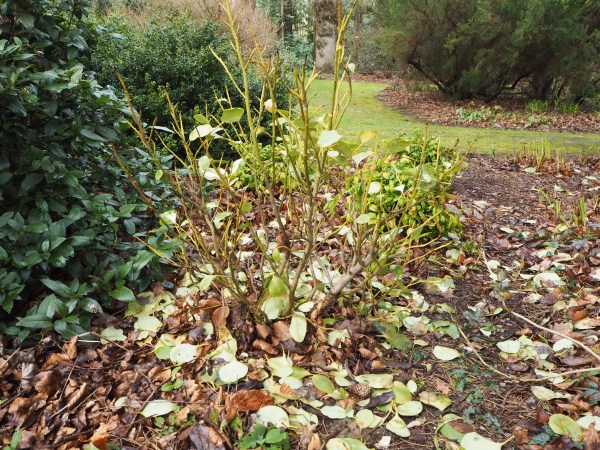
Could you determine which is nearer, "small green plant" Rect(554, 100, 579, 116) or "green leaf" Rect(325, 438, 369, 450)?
"green leaf" Rect(325, 438, 369, 450)

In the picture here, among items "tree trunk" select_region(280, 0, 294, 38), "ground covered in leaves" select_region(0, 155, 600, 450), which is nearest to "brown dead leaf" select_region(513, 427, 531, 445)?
"ground covered in leaves" select_region(0, 155, 600, 450)

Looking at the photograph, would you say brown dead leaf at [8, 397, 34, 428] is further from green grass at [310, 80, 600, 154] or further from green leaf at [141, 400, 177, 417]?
green grass at [310, 80, 600, 154]

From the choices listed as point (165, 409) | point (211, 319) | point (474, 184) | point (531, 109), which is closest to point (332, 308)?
point (211, 319)

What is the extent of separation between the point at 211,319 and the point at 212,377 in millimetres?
344

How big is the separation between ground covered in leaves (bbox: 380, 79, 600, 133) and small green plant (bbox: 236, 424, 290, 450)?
783 centimetres

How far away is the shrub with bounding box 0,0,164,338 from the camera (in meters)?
1.91

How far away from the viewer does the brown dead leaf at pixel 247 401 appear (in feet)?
5.32

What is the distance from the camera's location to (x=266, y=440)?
1.47 metres

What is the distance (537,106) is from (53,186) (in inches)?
371

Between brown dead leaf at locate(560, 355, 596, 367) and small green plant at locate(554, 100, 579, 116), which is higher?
small green plant at locate(554, 100, 579, 116)

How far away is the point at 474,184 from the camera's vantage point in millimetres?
4266

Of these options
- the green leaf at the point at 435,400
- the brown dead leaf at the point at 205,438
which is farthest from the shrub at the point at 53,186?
the green leaf at the point at 435,400

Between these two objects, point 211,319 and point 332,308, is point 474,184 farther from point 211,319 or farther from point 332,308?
point 211,319

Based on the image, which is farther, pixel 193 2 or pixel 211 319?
pixel 193 2
